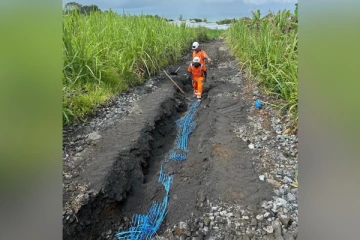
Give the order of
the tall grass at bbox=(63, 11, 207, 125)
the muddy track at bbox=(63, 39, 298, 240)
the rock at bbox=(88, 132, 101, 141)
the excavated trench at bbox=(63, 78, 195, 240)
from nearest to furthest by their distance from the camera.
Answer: the excavated trench at bbox=(63, 78, 195, 240) → the muddy track at bbox=(63, 39, 298, 240) → the rock at bbox=(88, 132, 101, 141) → the tall grass at bbox=(63, 11, 207, 125)

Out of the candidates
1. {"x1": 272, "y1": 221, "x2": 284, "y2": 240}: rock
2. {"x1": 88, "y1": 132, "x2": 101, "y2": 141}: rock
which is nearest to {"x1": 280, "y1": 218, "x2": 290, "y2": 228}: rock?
{"x1": 272, "y1": 221, "x2": 284, "y2": 240}: rock

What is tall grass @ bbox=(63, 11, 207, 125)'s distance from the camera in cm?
377

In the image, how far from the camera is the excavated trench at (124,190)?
220 centimetres

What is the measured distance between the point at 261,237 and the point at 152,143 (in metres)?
1.90

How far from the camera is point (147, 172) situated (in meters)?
3.19

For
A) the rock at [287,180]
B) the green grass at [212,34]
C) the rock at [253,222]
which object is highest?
the green grass at [212,34]

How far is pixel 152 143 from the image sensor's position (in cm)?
359

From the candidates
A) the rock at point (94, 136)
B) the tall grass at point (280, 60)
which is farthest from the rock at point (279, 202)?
the rock at point (94, 136)

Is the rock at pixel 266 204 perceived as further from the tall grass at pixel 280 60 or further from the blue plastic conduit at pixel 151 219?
the tall grass at pixel 280 60

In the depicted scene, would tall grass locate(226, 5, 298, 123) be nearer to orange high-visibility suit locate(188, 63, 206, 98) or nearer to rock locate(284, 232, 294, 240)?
orange high-visibility suit locate(188, 63, 206, 98)

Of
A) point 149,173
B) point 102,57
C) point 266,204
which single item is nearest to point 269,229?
point 266,204

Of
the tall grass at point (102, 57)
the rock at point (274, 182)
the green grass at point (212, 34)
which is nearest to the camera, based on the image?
the rock at point (274, 182)

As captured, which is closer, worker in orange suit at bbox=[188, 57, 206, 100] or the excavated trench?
the excavated trench
